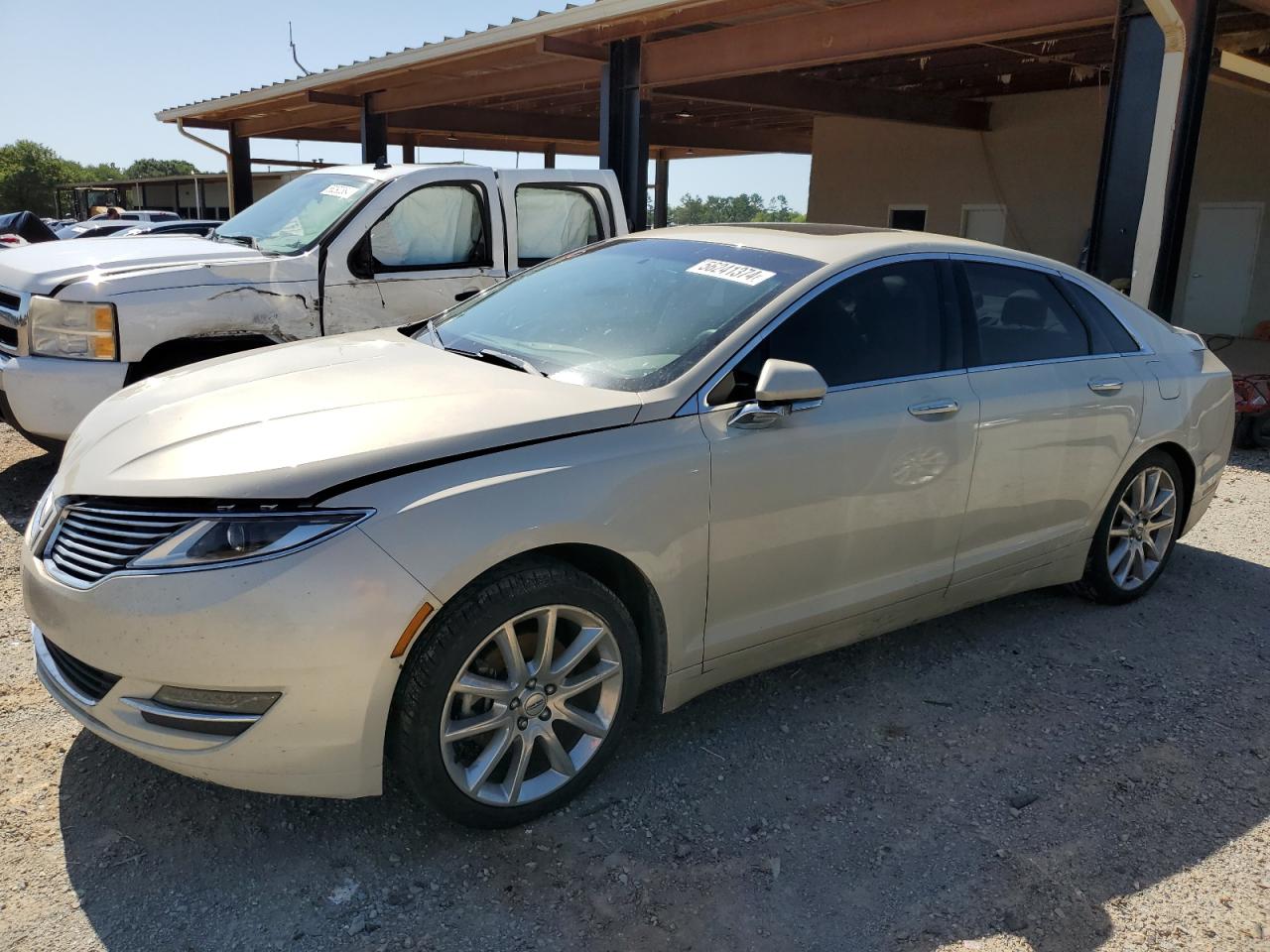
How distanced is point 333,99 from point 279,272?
38.4 ft

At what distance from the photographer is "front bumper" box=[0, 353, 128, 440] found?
16.6ft

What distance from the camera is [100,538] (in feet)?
8.45

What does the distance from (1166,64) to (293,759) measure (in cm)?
810

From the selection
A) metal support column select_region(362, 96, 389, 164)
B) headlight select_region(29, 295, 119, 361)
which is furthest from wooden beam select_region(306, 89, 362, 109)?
headlight select_region(29, 295, 119, 361)

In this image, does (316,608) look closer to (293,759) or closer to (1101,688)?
(293,759)

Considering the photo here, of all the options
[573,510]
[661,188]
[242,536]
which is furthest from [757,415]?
[661,188]

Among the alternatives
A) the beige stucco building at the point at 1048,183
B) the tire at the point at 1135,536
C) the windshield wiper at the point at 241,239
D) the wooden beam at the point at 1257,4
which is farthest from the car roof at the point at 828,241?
the beige stucco building at the point at 1048,183

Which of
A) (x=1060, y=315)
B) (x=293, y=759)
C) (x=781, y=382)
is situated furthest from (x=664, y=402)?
(x=1060, y=315)

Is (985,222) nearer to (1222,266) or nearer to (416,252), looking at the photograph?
(1222,266)

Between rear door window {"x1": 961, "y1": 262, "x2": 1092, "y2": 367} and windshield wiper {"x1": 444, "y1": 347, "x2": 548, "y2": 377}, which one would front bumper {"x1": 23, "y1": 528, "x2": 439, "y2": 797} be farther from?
rear door window {"x1": 961, "y1": 262, "x2": 1092, "y2": 367}

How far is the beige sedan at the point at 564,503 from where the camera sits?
242 cm

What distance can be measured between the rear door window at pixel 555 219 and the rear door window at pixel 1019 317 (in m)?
3.72

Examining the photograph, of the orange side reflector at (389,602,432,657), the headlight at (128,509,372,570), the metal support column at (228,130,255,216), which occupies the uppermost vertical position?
the metal support column at (228,130,255,216)

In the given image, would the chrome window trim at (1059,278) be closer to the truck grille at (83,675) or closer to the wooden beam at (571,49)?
the truck grille at (83,675)
